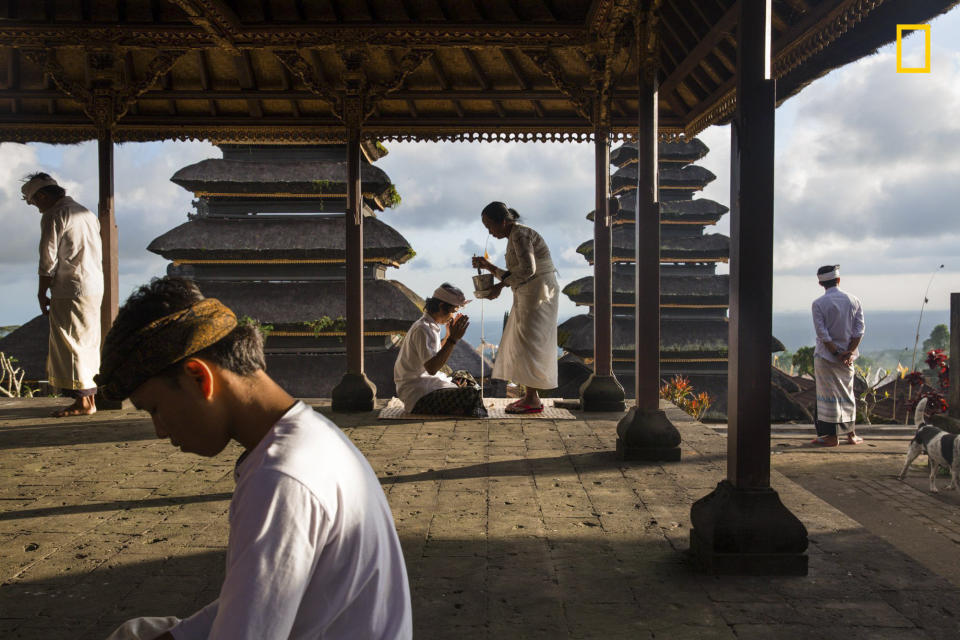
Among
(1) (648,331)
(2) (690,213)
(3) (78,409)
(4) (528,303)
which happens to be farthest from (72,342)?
(2) (690,213)

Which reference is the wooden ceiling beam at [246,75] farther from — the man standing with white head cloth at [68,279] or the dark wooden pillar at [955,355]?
the dark wooden pillar at [955,355]

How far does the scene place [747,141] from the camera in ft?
11.5

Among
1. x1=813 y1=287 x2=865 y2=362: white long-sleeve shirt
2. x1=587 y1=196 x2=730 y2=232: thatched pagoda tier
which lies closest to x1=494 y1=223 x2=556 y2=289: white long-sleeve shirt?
x1=813 y1=287 x2=865 y2=362: white long-sleeve shirt

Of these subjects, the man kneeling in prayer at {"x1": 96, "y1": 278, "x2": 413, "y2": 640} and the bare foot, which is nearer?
the man kneeling in prayer at {"x1": 96, "y1": 278, "x2": 413, "y2": 640}

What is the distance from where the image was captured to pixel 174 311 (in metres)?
1.42

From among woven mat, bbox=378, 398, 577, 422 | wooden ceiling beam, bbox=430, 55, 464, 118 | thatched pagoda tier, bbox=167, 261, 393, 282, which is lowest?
woven mat, bbox=378, 398, 577, 422

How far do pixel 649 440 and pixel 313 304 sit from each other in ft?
50.6

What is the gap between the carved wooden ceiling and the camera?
7.03m

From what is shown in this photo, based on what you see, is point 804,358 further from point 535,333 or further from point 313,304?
point 535,333

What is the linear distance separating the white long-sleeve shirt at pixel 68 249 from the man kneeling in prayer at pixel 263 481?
281 inches

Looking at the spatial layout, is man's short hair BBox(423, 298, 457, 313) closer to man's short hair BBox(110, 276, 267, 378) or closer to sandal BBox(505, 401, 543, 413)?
sandal BBox(505, 401, 543, 413)

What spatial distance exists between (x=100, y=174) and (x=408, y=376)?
467 centimetres

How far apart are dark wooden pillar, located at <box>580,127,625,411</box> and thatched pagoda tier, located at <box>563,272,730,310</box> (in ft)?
42.6

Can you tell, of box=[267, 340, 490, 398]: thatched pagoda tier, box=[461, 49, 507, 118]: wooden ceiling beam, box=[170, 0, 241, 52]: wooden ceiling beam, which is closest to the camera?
box=[170, 0, 241, 52]: wooden ceiling beam
